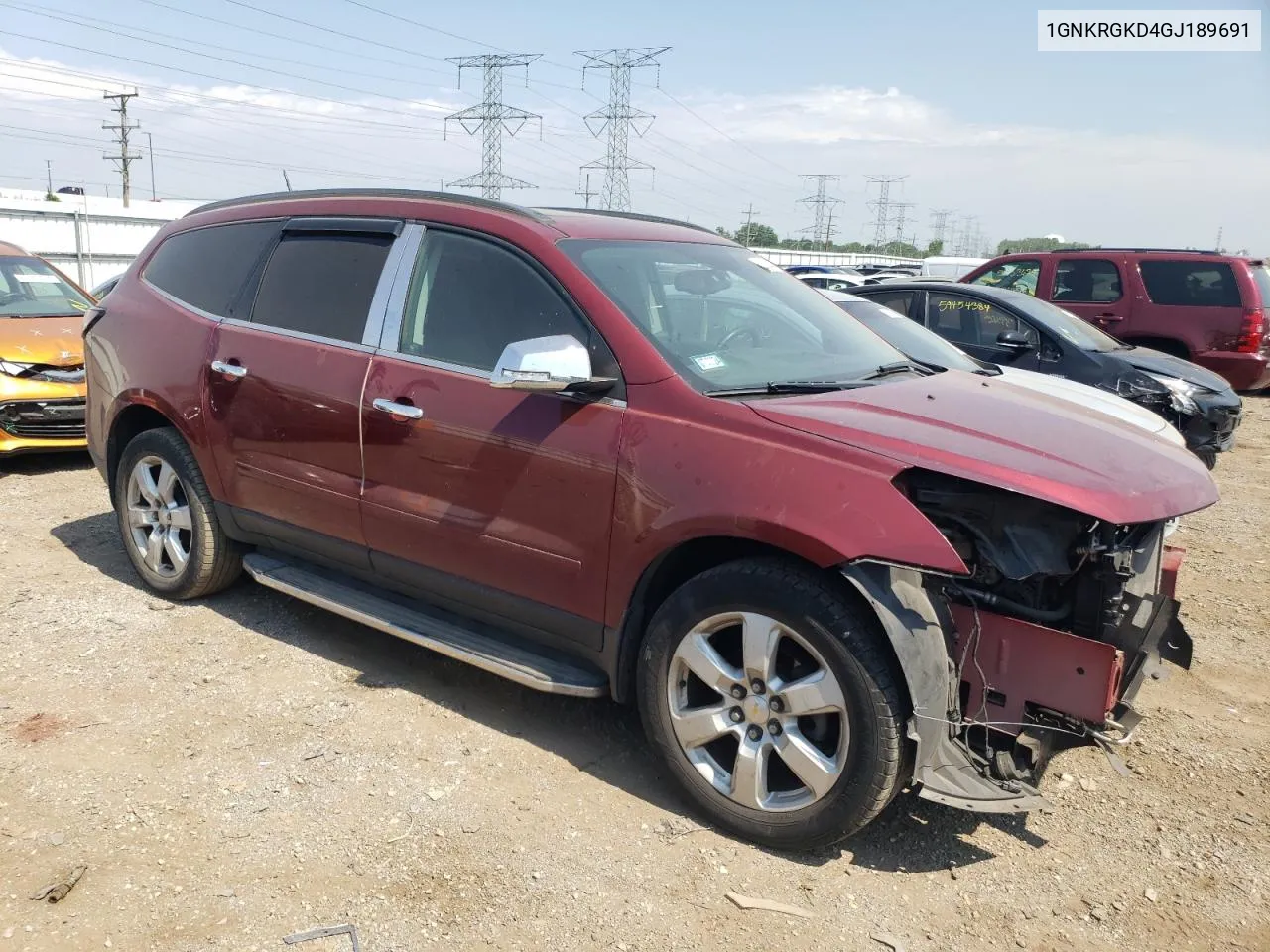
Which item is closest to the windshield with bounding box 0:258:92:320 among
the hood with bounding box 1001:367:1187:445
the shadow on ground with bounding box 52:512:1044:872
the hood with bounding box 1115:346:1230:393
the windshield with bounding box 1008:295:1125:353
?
the shadow on ground with bounding box 52:512:1044:872

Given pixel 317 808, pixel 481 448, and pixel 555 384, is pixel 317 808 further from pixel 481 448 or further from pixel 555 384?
pixel 555 384

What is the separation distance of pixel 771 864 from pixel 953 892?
52 cm

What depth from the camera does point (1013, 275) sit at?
12148mm

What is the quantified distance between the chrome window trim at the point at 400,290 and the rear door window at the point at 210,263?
0.93m

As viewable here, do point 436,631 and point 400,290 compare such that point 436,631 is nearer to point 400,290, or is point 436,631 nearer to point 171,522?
point 400,290

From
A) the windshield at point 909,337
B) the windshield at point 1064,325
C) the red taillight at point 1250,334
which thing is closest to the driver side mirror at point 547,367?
the windshield at point 909,337

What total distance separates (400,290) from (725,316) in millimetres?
1252

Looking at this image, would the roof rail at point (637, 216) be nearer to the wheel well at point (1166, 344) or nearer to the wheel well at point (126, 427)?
the wheel well at point (126, 427)

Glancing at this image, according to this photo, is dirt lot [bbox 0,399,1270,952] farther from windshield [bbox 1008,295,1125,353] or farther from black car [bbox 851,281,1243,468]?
windshield [bbox 1008,295,1125,353]

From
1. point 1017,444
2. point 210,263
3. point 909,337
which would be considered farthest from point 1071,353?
point 210,263

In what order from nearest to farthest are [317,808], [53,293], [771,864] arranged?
1. [771,864]
2. [317,808]
3. [53,293]

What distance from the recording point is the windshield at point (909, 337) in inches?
238

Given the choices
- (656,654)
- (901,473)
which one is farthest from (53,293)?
(901,473)

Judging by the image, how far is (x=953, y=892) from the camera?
9.27ft
